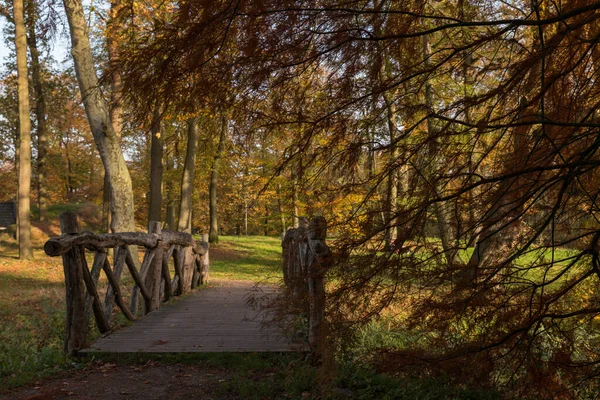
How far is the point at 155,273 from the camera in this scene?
798cm

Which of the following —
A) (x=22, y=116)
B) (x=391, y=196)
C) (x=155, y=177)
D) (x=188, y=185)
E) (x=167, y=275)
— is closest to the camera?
(x=391, y=196)

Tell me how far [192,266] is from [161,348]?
5370mm

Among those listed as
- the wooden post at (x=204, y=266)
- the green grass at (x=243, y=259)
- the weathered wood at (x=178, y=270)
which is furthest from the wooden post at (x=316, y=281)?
the green grass at (x=243, y=259)

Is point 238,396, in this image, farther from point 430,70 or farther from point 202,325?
point 430,70

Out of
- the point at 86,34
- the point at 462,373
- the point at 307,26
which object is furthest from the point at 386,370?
the point at 86,34

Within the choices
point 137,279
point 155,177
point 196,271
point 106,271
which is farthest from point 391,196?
point 155,177

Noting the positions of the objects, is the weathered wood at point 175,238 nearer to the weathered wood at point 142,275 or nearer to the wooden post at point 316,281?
the weathered wood at point 142,275

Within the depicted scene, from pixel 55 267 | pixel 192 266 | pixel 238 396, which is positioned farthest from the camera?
pixel 55 267

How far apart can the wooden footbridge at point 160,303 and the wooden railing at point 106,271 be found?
0.03 feet

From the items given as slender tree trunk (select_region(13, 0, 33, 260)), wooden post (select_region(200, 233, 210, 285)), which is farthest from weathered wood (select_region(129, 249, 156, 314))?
slender tree trunk (select_region(13, 0, 33, 260))

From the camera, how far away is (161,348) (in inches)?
217

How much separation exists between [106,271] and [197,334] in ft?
4.42

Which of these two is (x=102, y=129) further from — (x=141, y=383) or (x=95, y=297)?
(x=141, y=383)

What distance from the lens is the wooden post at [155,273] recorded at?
7906 millimetres
